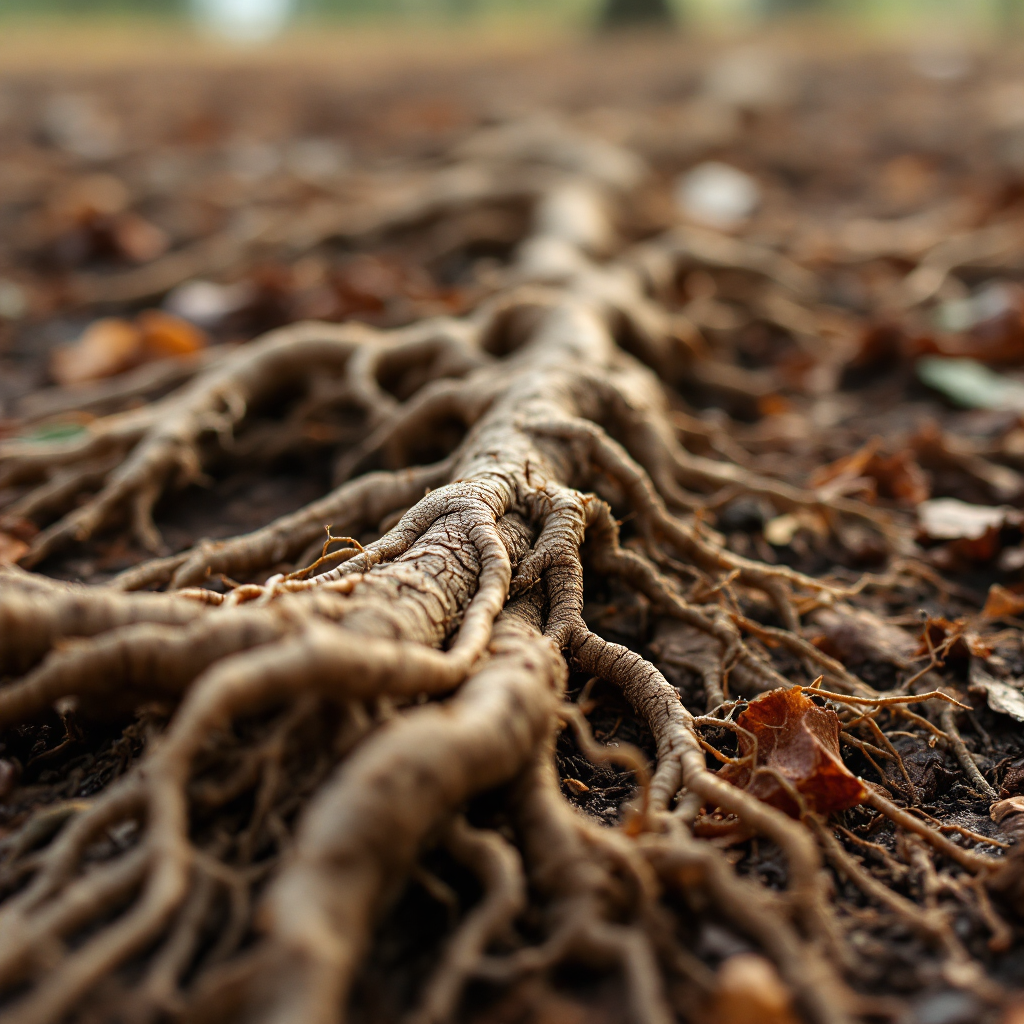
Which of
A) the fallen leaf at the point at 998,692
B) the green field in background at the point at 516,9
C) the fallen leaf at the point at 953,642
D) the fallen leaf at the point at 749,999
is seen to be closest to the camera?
the fallen leaf at the point at 749,999

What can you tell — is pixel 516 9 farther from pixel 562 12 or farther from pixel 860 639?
pixel 860 639

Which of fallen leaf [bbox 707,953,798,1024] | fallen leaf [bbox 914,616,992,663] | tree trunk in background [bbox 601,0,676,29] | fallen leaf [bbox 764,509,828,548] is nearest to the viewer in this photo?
fallen leaf [bbox 707,953,798,1024]

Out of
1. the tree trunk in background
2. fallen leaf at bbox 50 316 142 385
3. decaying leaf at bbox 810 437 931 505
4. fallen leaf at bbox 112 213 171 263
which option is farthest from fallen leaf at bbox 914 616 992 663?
the tree trunk in background

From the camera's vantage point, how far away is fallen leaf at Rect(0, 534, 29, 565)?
200 centimetres

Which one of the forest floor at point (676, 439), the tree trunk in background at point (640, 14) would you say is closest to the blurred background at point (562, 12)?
the tree trunk in background at point (640, 14)

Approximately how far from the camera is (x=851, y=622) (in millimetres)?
1938

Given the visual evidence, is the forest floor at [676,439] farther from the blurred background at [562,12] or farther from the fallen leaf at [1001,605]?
the blurred background at [562,12]

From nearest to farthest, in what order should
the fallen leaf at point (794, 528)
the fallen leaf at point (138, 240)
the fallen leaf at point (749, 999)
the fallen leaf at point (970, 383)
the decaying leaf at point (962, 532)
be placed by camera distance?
the fallen leaf at point (749, 999), the decaying leaf at point (962, 532), the fallen leaf at point (794, 528), the fallen leaf at point (970, 383), the fallen leaf at point (138, 240)

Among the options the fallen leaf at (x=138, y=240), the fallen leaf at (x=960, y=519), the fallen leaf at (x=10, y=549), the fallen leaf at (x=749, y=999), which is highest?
the fallen leaf at (x=138, y=240)

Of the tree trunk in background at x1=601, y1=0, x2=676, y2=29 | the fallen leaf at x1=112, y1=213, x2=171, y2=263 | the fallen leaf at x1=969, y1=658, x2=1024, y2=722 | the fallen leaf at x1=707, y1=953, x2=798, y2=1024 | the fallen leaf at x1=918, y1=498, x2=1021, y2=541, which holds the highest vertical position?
the tree trunk in background at x1=601, y1=0, x2=676, y2=29

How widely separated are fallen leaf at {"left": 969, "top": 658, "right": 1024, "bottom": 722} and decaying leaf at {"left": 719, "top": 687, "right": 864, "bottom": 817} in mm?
421

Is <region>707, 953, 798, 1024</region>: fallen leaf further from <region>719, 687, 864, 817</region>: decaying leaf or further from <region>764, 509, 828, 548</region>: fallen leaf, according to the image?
<region>764, 509, 828, 548</region>: fallen leaf

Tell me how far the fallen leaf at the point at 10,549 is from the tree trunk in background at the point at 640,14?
54.2 ft

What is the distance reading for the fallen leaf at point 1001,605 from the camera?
1967mm
